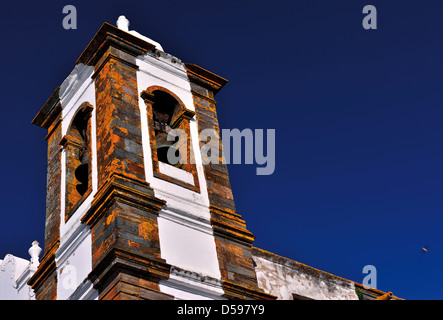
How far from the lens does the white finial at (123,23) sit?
1562 centimetres

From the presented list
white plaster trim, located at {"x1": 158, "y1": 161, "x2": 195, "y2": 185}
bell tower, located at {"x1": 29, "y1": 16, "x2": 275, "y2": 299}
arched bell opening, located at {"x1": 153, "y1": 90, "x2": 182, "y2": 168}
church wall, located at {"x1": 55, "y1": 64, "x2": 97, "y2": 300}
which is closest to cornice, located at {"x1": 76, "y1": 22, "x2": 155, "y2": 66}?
bell tower, located at {"x1": 29, "y1": 16, "x2": 275, "y2": 299}

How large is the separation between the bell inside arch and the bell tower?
2 centimetres

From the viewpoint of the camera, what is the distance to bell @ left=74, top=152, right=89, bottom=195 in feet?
46.3

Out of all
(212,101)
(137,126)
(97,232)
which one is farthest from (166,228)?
(212,101)

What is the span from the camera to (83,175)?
1430 cm

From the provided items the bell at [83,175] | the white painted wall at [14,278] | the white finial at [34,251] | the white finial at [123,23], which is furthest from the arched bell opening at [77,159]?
the white painted wall at [14,278]

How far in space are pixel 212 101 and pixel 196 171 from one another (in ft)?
7.50

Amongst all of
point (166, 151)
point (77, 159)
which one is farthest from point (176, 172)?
point (77, 159)

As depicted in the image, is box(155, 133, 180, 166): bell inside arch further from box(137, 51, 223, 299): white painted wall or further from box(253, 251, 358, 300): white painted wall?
box(253, 251, 358, 300): white painted wall
